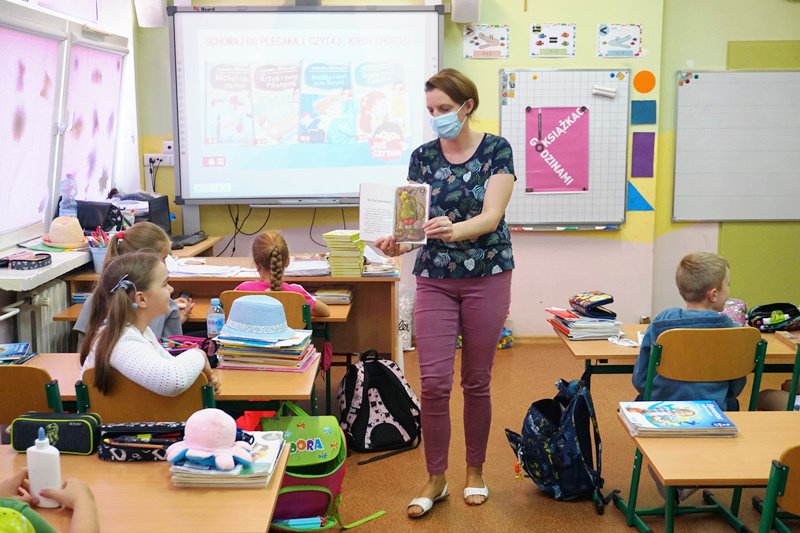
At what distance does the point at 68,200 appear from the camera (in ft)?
15.0

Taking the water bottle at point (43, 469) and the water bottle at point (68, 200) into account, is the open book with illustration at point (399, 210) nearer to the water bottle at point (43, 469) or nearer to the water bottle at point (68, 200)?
the water bottle at point (43, 469)

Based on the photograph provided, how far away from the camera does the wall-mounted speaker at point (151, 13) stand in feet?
16.8

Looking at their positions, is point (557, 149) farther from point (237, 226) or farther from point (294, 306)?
point (294, 306)

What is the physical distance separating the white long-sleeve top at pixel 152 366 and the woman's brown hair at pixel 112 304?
3 cm

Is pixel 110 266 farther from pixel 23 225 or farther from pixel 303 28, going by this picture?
pixel 303 28

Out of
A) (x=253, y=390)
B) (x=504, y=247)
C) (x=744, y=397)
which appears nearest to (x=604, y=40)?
(x=744, y=397)

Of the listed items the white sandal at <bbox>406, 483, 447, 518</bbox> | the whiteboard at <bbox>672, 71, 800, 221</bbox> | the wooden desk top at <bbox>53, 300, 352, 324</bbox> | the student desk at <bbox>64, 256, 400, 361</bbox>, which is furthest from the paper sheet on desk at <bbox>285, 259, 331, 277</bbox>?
the whiteboard at <bbox>672, 71, 800, 221</bbox>

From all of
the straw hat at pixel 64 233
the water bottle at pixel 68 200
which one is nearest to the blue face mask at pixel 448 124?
the straw hat at pixel 64 233

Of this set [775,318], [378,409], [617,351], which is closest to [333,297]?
[378,409]

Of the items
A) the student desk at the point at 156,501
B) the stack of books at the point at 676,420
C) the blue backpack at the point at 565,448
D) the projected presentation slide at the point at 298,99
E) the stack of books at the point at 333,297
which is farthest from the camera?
the projected presentation slide at the point at 298,99

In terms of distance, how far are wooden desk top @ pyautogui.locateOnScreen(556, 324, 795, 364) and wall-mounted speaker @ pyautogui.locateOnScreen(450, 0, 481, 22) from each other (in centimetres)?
262

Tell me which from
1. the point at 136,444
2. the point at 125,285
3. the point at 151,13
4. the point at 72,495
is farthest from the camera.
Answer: the point at 151,13

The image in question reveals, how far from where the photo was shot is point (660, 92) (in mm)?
5422

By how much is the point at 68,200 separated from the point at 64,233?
1.37 feet
